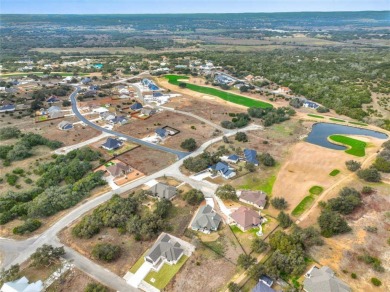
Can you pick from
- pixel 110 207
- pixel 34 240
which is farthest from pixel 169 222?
pixel 34 240

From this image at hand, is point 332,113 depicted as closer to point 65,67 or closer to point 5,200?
point 5,200

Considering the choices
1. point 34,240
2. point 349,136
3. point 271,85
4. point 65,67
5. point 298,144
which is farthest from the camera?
point 65,67

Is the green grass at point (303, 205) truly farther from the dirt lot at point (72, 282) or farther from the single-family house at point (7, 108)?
the single-family house at point (7, 108)

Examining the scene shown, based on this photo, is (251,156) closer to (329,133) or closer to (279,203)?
(279,203)

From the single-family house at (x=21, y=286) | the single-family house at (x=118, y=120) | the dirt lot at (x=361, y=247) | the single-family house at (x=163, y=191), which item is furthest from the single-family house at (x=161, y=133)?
the single-family house at (x=21, y=286)

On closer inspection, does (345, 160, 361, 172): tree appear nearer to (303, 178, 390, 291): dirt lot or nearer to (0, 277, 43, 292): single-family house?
(303, 178, 390, 291): dirt lot

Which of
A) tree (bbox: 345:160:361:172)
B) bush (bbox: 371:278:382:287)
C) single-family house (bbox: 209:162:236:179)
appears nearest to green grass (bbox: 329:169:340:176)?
tree (bbox: 345:160:361:172)
